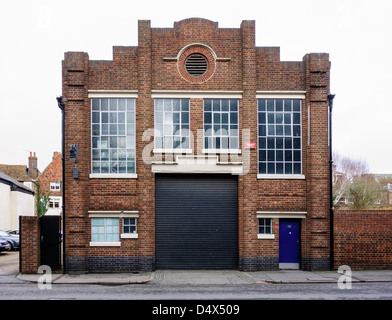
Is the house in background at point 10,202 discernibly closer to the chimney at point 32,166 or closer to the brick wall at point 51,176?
the brick wall at point 51,176

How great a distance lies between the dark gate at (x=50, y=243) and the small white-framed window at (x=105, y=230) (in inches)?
56.5

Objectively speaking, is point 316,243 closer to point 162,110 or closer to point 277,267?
point 277,267

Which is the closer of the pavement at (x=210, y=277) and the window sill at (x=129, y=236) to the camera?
the pavement at (x=210, y=277)

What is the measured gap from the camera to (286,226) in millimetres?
16594

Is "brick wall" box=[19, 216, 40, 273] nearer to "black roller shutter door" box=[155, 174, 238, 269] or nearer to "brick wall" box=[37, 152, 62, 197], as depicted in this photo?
"black roller shutter door" box=[155, 174, 238, 269]

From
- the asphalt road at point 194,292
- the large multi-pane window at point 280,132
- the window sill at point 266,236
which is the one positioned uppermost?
the large multi-pane window at point 280,132

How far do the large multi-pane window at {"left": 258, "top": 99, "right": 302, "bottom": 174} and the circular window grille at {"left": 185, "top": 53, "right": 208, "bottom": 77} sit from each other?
9.01 feet

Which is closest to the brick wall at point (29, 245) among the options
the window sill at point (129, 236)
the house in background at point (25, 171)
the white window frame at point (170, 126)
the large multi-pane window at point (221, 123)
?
the window sill at point (129, 236)

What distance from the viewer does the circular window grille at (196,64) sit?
16.6 meters

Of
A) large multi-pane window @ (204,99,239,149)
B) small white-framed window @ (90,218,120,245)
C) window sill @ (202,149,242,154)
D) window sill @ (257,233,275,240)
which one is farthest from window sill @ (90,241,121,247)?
window sill @ (257,233,275,240)

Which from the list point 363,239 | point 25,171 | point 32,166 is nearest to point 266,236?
point 363,239

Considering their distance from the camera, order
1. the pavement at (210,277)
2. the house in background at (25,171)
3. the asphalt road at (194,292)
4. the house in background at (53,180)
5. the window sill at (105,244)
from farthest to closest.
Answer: the house in background at (25,171) < the house in background at (53,180) < the window sill at (105,244) < the pavement at (210,277) < the asphalt road at (194,292)

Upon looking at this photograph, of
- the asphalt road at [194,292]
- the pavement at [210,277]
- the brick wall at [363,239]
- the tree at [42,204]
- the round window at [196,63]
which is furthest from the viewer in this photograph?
the tree at [42,204]

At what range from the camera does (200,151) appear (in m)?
16.4
